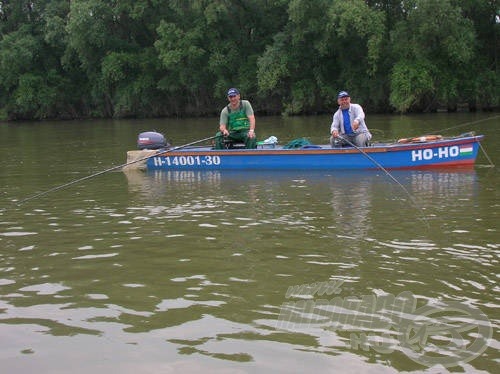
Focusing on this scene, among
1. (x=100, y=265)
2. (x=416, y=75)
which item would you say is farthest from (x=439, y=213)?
(x=416, y=75)

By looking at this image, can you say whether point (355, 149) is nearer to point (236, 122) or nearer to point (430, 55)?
point (236, 122)

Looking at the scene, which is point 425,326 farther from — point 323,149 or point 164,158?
point 164,158

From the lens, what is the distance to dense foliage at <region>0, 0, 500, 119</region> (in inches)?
1451

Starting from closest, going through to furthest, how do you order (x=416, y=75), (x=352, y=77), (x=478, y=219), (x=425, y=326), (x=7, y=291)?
1. (x=425, y=326)
2. (x=7, y=291)
3. (x=478, y=219)
4. (x=416, y=75)
5. (x=352, y=77)

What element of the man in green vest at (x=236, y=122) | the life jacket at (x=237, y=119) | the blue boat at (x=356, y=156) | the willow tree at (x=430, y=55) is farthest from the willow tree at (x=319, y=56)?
the blue boat at (x=356, y=156)

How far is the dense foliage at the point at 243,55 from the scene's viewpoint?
36844 millimetres

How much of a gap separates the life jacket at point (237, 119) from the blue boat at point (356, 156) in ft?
1.75

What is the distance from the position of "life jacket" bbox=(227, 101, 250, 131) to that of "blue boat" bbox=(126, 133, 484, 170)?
535 millimetres

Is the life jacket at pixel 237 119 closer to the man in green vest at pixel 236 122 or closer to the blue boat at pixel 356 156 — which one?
the man in green vest at pixel 236 122

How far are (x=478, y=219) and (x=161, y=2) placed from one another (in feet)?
141

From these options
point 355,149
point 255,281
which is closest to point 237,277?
point 255,281

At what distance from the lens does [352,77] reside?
135 feet

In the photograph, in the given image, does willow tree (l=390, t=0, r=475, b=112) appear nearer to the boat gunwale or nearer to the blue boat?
the blue boat

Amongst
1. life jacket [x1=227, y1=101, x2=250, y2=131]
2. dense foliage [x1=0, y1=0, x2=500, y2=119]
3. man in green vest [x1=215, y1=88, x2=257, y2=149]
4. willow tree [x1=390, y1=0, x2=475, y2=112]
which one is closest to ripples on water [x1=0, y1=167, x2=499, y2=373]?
man in green vest [x1=215, y1=88, x2=257, y2=149]
